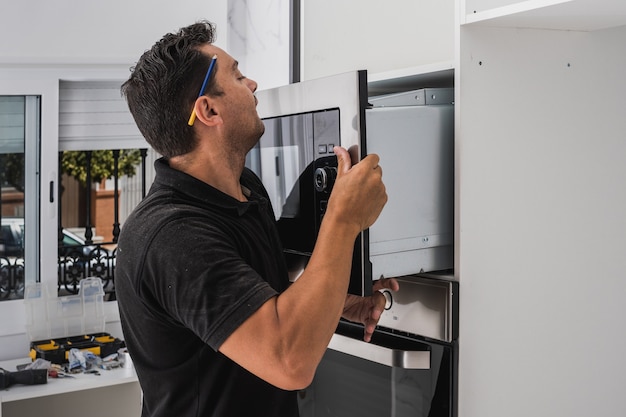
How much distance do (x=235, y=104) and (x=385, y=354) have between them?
491 millimetres

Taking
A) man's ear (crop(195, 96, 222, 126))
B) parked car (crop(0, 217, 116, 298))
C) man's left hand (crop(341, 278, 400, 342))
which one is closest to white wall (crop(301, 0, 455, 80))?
man's left hand (crop(341, 278, 400, 342))

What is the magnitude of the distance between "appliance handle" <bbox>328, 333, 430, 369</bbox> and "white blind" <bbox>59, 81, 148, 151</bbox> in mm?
1873

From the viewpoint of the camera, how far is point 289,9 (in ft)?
7.02

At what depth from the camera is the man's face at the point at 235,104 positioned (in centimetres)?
120

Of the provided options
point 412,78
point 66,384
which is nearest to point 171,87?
point 412,78

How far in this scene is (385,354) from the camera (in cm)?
135

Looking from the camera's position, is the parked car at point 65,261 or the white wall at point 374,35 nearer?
the white wall at point 374,35

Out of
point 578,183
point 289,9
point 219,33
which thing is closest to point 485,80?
point 578,183

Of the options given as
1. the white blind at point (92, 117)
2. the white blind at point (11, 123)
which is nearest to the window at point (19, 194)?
the white blind at point (11, 123)

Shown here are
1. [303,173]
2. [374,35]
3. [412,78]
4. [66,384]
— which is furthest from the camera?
[66,384]

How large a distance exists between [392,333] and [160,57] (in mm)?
636

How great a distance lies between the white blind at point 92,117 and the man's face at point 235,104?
192cm

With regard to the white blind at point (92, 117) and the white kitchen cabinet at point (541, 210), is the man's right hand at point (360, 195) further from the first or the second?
the white blind at point (92, 117)

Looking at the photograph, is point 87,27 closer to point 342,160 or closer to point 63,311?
point 63,311
